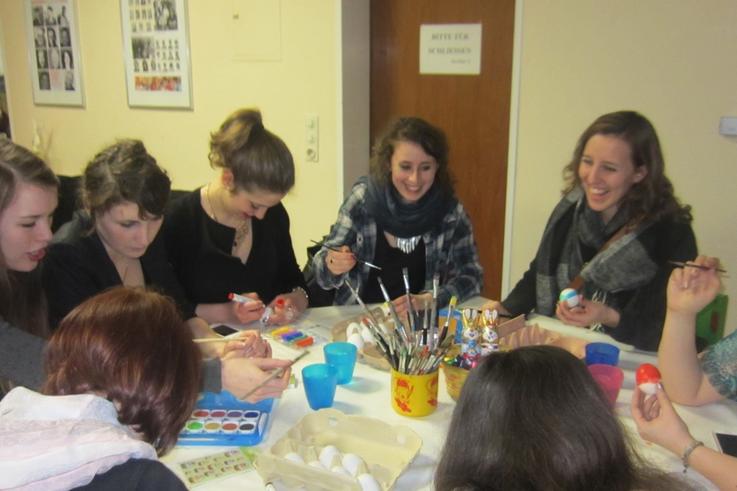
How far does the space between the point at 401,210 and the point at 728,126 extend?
127 centimetres

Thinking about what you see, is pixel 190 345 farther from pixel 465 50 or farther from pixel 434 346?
pixel 465 50

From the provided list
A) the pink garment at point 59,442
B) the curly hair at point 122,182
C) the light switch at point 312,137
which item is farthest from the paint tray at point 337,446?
the light switch at point 312,137

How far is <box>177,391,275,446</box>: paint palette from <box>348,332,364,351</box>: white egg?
0.29 metres

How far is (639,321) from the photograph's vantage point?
5.34 ft

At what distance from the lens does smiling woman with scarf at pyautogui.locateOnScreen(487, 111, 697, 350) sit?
1790 millimetres

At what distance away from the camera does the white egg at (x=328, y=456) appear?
103cm

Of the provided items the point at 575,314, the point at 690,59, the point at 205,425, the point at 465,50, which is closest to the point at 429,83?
the point at 465,50

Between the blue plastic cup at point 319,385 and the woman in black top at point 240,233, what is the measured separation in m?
0.47

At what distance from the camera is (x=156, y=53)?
3.57m

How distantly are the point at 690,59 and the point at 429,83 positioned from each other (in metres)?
1.17

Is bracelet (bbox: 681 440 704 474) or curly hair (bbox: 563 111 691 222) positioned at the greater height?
curly hair (bbox: 563 111 691 222)

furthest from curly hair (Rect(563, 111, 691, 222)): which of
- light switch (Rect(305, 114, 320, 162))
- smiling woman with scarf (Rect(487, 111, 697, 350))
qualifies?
light switch (Rect(305, 114, 320, 162))

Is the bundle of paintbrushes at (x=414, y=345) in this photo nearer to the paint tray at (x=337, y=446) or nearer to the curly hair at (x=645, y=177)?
the paint tray at (x=337, y=446)

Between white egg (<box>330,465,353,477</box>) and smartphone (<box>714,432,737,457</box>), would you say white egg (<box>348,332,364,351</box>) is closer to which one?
white egg (<box>330,465,353,477</box>)
